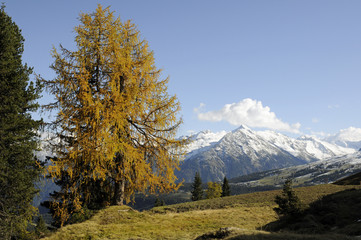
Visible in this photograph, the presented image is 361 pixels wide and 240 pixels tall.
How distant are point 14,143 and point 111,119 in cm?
1230

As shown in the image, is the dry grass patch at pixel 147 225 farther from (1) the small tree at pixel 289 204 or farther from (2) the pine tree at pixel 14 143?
(2) the pine tree at pixel 14 143

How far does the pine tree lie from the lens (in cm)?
2023

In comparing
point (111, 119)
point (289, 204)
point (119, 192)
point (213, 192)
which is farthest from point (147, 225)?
point (213, 192)

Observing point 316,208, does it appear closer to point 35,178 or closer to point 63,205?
point 63,205

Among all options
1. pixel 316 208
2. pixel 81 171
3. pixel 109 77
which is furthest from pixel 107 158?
pixel 316 208

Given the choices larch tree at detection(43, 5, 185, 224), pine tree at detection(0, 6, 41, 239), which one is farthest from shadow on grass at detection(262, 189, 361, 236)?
pine tree at detection(0, 6, 41, 239)

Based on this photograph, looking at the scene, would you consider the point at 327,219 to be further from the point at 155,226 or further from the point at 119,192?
the point at 119,192

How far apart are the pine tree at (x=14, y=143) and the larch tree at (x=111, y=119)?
739cm

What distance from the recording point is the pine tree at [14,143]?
66.4 ft

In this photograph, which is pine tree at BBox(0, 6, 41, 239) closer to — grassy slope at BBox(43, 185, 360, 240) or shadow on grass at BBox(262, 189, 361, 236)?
grassy slope at BBox(43, 185, 360, 240)

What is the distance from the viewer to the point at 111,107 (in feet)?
47.5

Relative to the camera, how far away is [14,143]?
21719 mm

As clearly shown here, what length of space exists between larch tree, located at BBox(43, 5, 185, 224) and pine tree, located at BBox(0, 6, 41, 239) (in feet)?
24.3

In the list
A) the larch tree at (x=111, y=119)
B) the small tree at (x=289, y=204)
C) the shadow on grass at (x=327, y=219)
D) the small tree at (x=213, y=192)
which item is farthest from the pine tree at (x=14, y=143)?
the small tree at (x=213, y=192)
